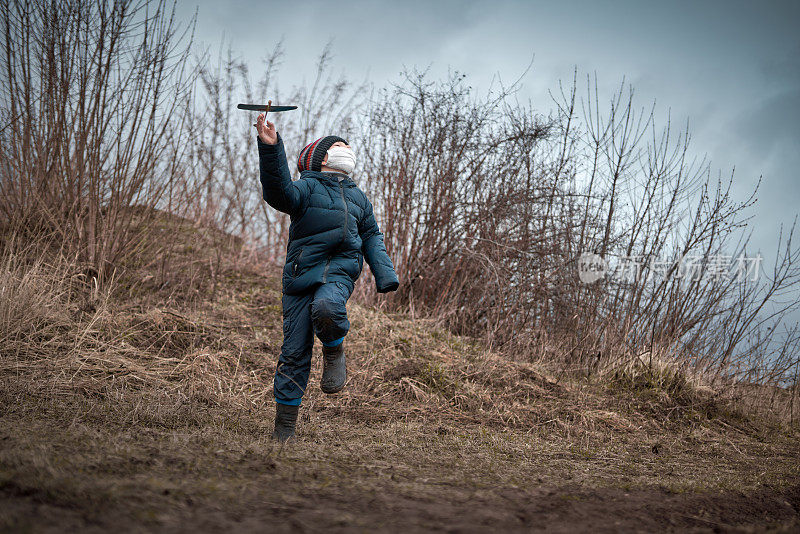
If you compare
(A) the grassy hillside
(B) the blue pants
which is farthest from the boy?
(A) the grassy hillside

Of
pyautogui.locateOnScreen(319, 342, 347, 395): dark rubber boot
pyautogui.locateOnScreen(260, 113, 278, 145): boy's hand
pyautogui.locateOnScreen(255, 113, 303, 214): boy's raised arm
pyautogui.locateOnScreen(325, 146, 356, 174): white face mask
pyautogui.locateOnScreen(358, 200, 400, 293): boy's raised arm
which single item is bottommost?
pyautogui.locateOnScreen(319, 342, 347, 395): dark rubber boot

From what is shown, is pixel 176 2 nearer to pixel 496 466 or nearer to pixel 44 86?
pixel 44 86

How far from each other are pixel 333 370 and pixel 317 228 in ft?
2.86

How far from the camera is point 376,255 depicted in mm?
3826

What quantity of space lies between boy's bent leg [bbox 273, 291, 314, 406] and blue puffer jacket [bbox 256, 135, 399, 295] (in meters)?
0.11

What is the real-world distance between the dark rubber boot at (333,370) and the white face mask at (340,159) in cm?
118

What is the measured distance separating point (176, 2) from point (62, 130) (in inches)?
77.4

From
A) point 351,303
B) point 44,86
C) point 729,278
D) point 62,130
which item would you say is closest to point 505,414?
point 351,303

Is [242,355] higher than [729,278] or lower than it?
lower

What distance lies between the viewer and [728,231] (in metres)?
7.20

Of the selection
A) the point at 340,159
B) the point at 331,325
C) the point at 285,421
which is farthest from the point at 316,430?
the point at 340,159

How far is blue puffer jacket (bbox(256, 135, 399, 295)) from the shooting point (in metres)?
3.29

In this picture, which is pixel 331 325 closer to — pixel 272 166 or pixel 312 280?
pixel 312 280

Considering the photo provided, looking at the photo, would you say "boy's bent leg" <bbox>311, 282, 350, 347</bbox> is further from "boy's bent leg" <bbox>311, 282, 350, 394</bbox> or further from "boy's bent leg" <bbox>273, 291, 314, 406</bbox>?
"boy's bent leg" <bbox>273, 291, 314, 406</bbox>
